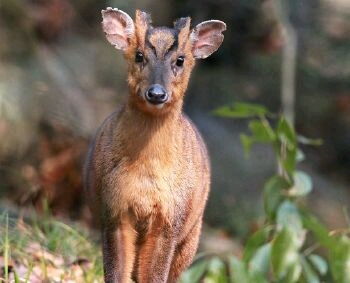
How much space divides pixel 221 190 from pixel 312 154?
1336 millimetres

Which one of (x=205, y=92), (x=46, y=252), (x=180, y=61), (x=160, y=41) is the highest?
(x=160, y=41)

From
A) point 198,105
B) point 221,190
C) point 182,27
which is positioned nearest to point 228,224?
point 221,190

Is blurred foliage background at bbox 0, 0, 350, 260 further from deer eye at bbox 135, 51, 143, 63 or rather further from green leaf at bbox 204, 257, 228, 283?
green leaf at bbox 204, 257, 228, 283

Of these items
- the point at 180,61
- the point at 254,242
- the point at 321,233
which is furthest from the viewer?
the point at 180,61

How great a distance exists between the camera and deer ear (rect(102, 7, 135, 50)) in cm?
588

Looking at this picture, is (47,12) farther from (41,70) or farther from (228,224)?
(228,224)

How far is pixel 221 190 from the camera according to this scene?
36.4ft

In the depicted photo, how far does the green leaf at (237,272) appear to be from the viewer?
12.2 ft

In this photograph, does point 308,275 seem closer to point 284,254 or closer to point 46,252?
point 284,254

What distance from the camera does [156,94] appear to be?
5.46 m

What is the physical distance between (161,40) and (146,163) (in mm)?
657

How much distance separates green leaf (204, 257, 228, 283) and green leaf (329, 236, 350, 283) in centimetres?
56

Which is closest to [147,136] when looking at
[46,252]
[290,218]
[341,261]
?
[290,218]

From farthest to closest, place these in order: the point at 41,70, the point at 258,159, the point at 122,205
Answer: the point at 258,159
the point at 41,70
the point at 122,205
